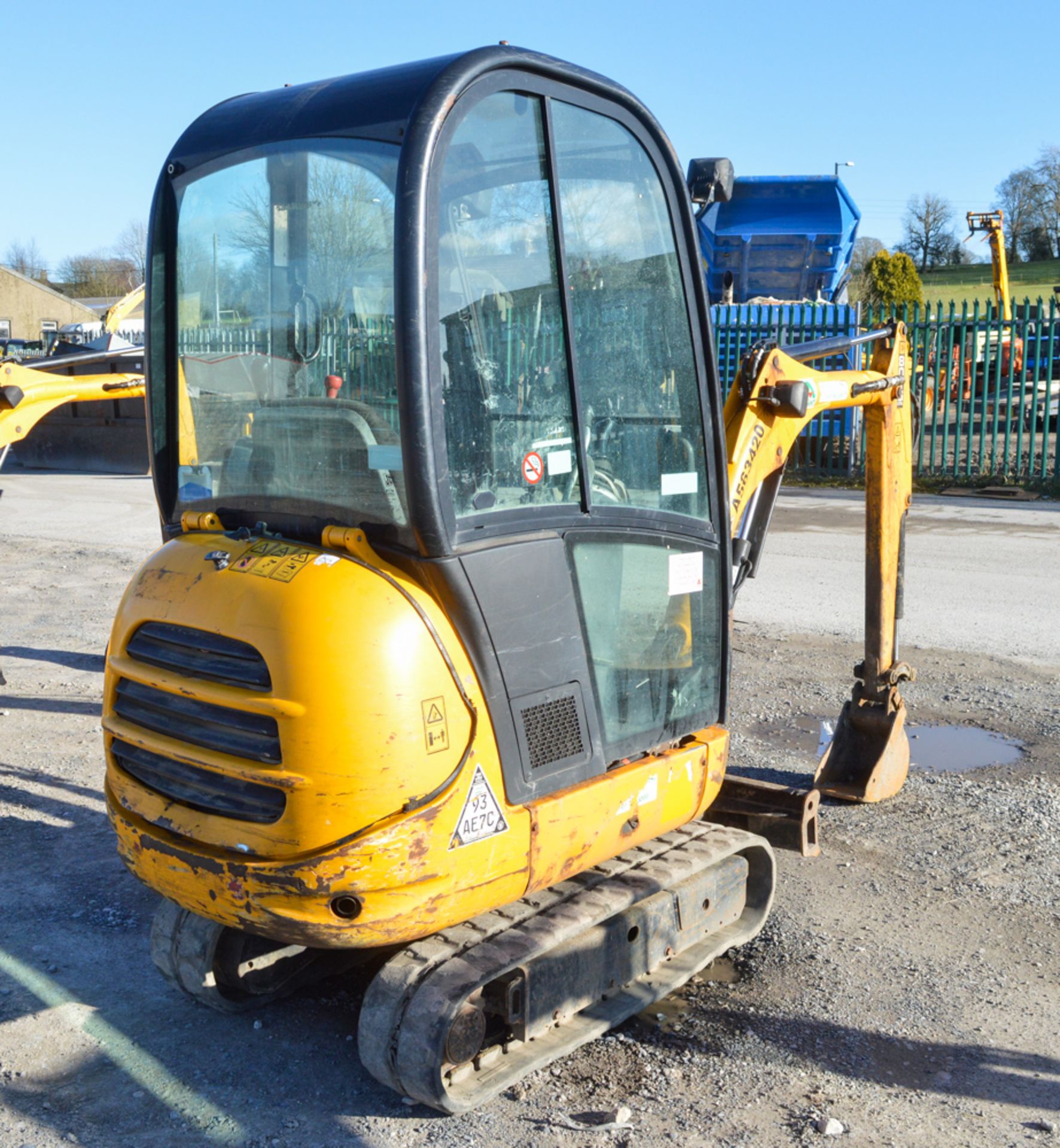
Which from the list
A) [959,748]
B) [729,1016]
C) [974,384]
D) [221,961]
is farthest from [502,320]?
[974,384]

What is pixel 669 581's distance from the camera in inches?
146

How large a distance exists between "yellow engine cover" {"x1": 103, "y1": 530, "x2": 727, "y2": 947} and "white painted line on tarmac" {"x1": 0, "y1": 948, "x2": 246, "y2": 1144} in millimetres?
601

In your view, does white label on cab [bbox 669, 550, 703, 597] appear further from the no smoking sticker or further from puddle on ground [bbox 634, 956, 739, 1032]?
puddle on ground [bbox 634, 956, 739, 1032]

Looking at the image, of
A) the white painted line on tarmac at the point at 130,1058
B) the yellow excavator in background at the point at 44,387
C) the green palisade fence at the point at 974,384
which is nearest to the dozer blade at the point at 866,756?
the white painted line on tarmac at the point at 130,1058

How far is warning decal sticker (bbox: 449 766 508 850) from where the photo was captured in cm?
306

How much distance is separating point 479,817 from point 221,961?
1.19m

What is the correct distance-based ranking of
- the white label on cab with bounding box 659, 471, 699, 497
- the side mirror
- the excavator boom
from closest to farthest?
1. the white label on cab with bounding box 659, 471, 699, 497
2. the side mirror
3. the excavator boom

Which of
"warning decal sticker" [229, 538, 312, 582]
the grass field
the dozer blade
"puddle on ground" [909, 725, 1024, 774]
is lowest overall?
"puddle on ground" [909, 725, 1024, 774]

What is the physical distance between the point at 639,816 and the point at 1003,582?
734cm

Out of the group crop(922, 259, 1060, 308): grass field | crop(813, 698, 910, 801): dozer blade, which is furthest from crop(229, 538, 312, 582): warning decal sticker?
crop(922, 259, 1060, 308): grass field

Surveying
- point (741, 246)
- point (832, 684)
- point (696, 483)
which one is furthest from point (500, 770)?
point (741, 246)

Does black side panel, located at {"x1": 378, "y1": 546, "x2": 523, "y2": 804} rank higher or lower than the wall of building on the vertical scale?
lower

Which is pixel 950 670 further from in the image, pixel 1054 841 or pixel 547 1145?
pixel 547 1145

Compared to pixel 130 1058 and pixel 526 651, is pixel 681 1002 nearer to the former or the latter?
pixel 526 651
